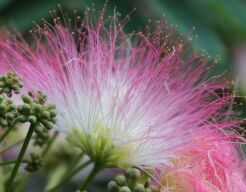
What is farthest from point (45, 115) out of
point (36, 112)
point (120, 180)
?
point (120, 180)

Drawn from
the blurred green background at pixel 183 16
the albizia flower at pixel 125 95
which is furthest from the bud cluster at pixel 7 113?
the blurred green background at pixel 183 16

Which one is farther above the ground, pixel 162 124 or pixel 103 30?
pixel 103 30

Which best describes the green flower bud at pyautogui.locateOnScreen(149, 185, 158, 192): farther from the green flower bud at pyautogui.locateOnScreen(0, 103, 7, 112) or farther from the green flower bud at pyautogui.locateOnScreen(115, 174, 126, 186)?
the green flower bud at pyautogui.locateOnScreen(0, 103, 7, 112)

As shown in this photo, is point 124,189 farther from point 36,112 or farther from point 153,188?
point 36,112

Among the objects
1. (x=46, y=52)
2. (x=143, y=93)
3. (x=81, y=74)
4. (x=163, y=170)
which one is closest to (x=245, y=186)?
(x=163, y=170)

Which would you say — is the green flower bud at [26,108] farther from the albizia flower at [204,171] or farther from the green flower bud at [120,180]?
the albizia flower at [204,171]

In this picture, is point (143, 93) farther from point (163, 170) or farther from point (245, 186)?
point (245, 186)
